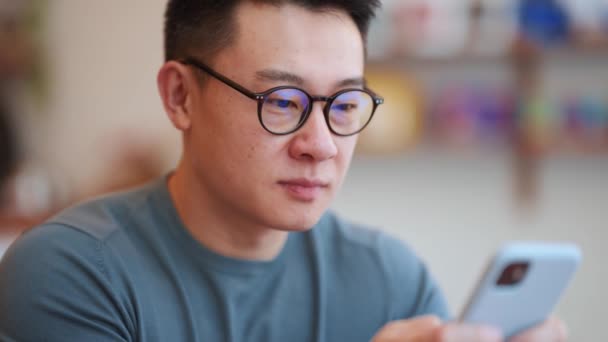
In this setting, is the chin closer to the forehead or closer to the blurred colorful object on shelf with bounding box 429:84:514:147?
the forehead

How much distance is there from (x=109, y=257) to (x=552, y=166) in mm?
2371

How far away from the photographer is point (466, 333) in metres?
1.04

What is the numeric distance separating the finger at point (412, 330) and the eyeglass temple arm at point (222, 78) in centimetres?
42

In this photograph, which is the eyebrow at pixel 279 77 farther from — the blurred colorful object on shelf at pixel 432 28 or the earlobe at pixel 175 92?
the blurred colorful object on shelf at pixel 432 28

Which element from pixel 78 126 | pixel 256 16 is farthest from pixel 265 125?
pixel 78 126

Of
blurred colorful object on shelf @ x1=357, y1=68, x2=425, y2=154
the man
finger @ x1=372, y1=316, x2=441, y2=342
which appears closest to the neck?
the man

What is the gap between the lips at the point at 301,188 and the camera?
125cm

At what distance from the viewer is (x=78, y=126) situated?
404 cm

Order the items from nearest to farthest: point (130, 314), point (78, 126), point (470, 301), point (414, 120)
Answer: point (470, 301) → point (130, 314) → point (414, 120) → point (78, 126)

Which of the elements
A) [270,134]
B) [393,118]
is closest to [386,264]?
[270,134]

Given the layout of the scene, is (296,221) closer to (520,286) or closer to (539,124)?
(520,286)

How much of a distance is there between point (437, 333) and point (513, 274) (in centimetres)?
14

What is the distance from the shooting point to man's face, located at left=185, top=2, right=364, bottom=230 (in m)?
1.23

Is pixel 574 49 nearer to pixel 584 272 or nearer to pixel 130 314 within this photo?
pixel 584 272
